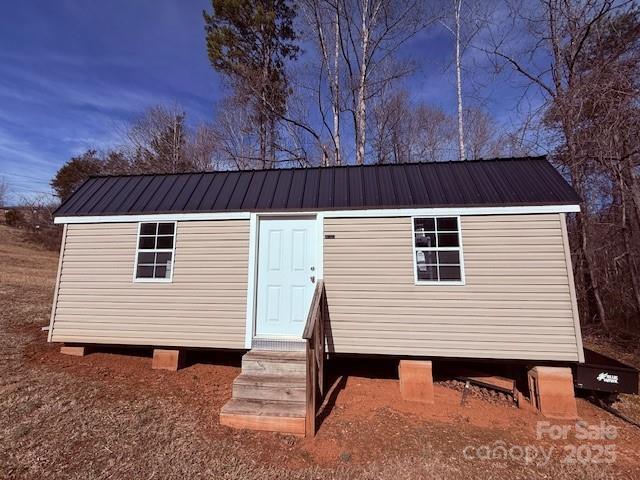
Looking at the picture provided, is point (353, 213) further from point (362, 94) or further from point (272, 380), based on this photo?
point (362, 94)

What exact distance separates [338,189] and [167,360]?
160 inches

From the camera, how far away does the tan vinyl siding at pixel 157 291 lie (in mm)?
5230

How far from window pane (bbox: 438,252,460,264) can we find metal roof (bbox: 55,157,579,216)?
75 cm

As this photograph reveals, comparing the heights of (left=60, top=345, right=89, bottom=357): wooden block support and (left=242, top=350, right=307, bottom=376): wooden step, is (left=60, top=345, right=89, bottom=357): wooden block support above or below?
below

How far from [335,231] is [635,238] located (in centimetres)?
862

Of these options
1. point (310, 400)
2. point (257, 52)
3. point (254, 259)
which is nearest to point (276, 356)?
point (310, 400)

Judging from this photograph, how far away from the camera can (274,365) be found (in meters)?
4.36

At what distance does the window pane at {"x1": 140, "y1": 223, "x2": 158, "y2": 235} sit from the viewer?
221 inches

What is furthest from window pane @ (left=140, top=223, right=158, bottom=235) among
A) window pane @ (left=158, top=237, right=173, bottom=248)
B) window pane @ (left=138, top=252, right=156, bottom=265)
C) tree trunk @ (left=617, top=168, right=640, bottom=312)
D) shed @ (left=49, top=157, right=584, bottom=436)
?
tree trunk @ (left=617, top=168, right=640, bottom=312)

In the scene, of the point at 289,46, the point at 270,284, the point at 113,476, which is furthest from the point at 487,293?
the point at 289,46

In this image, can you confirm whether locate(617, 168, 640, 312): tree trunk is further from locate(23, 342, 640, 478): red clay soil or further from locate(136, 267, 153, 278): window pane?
locate(136, 267, 153, 278): window pane

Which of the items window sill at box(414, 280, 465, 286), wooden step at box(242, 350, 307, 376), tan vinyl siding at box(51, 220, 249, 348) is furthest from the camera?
tan vinyl siding at box(51, 220, 249, 348)

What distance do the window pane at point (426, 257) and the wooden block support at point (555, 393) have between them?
205cm

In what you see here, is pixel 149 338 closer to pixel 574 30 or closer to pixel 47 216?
pixel 574 30
